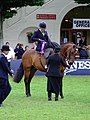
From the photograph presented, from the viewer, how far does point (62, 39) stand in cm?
4912

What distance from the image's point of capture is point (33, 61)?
21500 millimetres

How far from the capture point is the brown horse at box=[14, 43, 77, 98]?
21.0m

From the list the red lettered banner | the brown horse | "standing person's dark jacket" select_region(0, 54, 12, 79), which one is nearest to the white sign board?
the red lettered banner

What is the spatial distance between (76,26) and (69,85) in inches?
738

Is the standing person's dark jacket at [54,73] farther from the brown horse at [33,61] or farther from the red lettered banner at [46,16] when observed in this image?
the red lettered banner at [46,16]

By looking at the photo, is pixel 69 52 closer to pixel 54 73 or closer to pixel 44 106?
pixel 54 73

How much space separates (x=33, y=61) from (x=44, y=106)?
4.19m

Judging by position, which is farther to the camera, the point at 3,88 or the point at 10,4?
the point at 10,4

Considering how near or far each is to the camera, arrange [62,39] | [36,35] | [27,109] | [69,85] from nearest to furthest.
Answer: [27,109] → [36,35] → [69,85] → [62,39]

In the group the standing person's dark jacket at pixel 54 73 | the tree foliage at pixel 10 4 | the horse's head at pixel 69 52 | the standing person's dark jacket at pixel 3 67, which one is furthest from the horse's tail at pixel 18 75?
the tree foliage at pixel 10 4

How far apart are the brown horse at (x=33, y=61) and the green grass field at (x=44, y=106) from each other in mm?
671

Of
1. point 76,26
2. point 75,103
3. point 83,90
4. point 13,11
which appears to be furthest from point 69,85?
point 76,26

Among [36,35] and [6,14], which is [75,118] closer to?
[36,35]

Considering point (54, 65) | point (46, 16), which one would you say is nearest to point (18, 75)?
point (54, 65)
